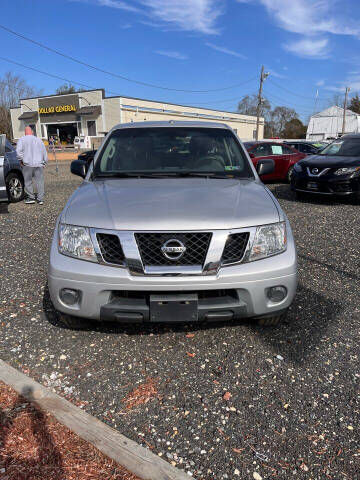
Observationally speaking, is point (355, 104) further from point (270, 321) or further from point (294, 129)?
point (270, 321)

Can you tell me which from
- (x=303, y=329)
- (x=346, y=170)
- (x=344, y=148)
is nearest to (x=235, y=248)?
(x=303, y=329)

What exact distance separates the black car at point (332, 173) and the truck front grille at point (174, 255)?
7.14 metres

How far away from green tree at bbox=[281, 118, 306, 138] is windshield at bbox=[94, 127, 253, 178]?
82.9m

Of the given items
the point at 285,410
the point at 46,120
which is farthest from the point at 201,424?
the point at 46,120

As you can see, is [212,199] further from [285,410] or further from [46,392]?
[46,392]

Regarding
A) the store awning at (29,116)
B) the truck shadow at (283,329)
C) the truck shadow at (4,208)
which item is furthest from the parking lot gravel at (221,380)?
the store awning at (29,116)

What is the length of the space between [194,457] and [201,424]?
0.78ft

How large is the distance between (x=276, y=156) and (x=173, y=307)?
1152 centimetres

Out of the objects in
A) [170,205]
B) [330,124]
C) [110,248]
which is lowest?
[110,248]

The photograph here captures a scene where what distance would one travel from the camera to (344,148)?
372 inches

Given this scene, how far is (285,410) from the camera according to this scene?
2.21 metres

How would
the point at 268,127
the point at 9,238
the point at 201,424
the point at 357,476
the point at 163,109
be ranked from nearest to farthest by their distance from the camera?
1. the point at 357,476
2. the point at 201,424
3. the point at 9,238
4. the point at 163,109
5. the point at 268,127

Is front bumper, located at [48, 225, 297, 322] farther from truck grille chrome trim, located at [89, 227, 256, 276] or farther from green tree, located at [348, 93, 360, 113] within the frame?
green tree, located at [348, 93, 360, 113]

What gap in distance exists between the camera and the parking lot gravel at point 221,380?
6.26 ft
